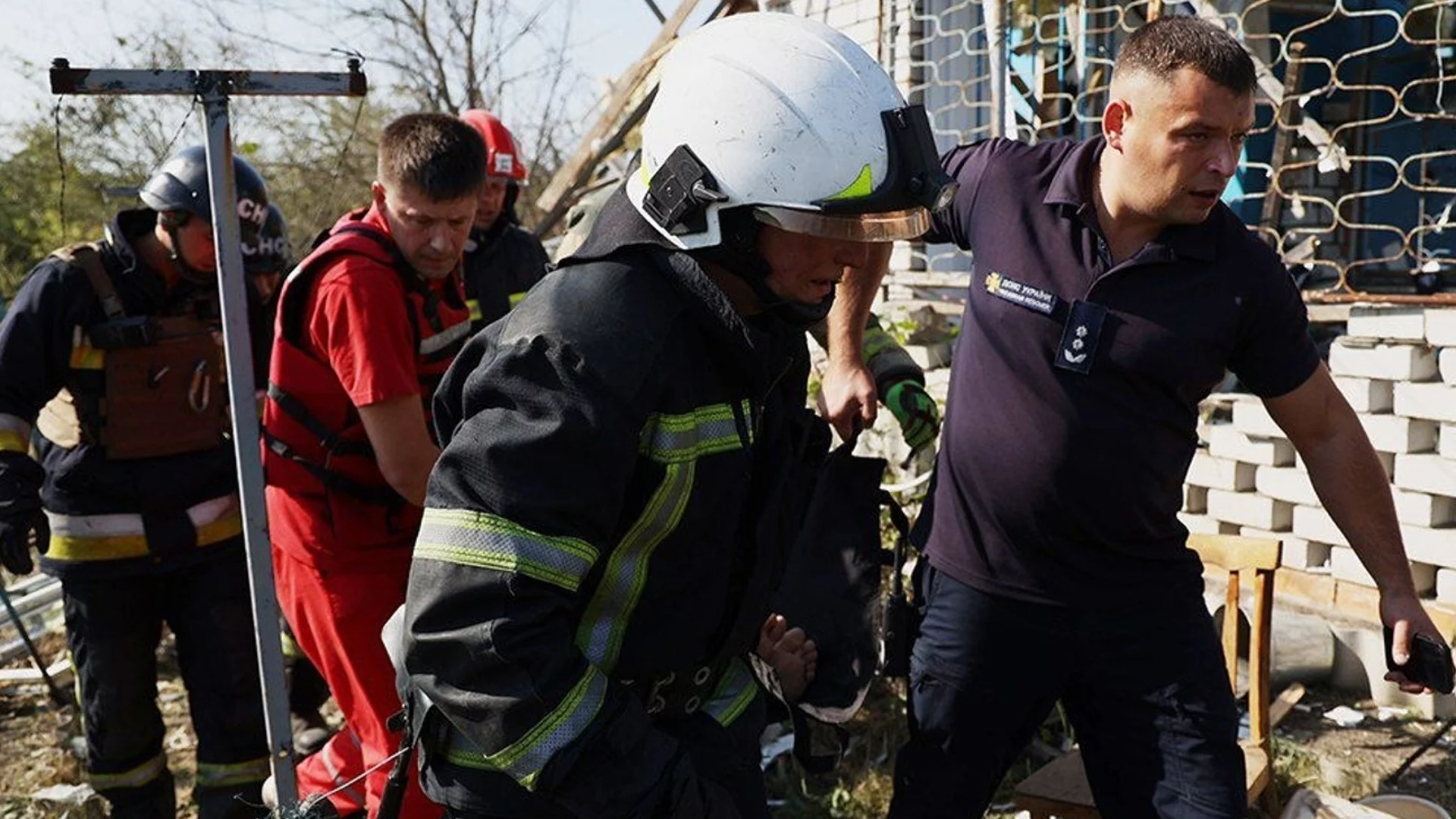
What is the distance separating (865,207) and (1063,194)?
123cm

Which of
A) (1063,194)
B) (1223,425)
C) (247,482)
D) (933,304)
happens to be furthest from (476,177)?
(933,304)

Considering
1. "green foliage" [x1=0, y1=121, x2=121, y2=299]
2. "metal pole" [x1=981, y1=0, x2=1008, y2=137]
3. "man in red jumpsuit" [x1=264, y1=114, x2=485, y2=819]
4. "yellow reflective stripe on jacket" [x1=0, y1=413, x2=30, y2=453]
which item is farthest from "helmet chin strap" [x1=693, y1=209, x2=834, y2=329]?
"green foliage" [x1=0, y1=121, x2=121, y2=299]

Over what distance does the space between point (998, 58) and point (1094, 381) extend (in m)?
4.27

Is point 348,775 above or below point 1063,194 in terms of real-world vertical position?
below

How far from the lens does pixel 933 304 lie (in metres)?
6.99

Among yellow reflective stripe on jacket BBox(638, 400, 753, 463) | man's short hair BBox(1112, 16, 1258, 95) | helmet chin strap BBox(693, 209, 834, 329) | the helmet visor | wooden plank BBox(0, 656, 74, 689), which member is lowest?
wooden plank BBox(0, 656, 74, 689)

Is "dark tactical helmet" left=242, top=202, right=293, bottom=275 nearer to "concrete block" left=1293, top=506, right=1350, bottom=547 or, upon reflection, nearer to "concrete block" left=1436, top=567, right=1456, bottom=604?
"concrete block" left=1293, top=506, right=1350, bottom=547

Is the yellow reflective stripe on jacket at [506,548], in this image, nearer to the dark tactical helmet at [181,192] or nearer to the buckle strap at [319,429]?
the buckle strap at [319,429]

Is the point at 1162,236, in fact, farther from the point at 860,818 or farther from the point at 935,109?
the point at 935,109

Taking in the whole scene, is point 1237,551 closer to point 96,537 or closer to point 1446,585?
point 1446,585

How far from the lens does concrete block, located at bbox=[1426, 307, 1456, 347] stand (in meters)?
4.57

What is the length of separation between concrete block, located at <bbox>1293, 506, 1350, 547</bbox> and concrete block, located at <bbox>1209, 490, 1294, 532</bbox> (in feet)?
0.23

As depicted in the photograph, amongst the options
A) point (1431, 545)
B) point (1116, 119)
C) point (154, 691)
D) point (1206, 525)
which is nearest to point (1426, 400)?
point (1431, 545)

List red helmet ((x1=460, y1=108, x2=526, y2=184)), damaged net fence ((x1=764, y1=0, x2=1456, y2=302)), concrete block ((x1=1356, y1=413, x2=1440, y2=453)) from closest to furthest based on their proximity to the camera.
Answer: concrete block ((x1=1356, y1=413, x2=1440, y2=453))
red helmet ((x1=460, y1=108, x2=526, y2=184))
damaged net fence ((x1=764, y1=0, x2=1456, y2=302))
